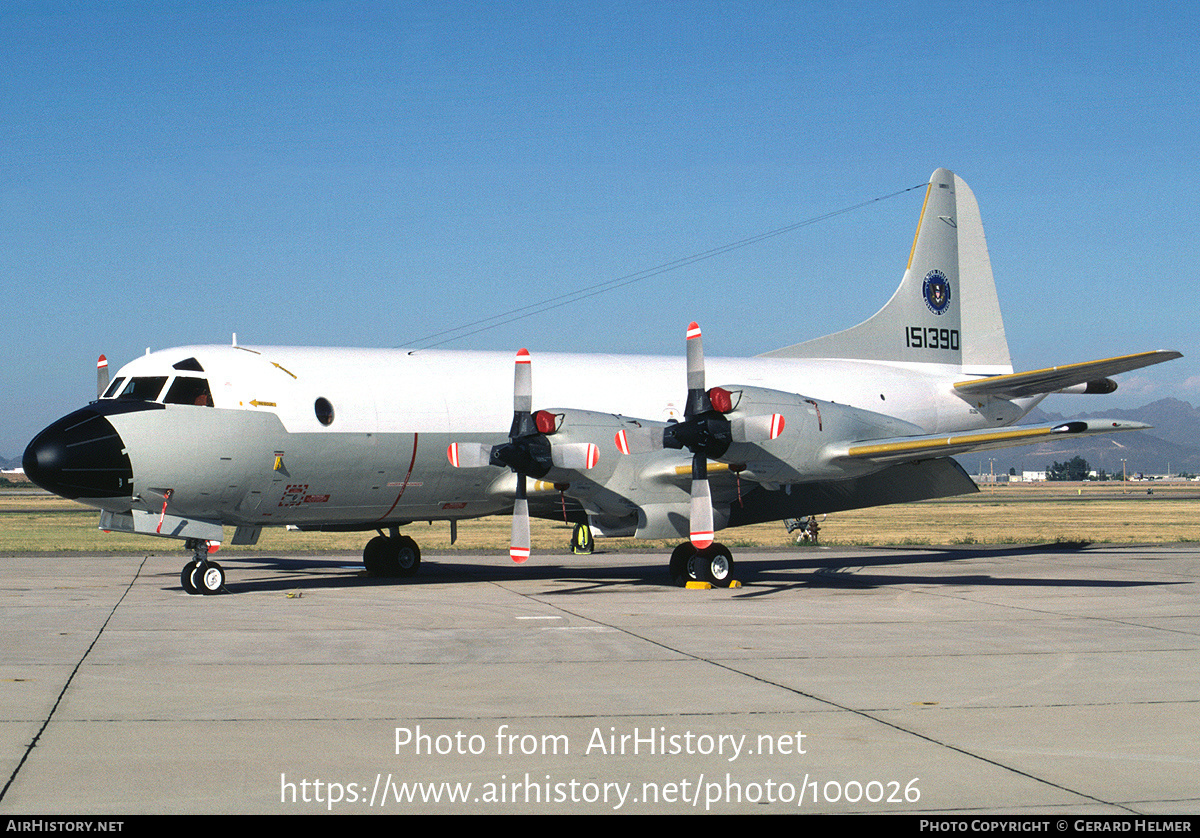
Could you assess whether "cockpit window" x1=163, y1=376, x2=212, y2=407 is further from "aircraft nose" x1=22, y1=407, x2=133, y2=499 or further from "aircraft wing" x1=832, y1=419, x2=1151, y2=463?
"aircraft wing" x1=832, y1=419, x2=1151, y2=463

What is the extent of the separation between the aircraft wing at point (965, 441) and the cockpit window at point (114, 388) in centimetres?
1254

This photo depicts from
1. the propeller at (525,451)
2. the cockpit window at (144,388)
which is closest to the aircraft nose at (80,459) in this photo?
the cockpit window at (144,388)

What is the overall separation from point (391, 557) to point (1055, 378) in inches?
560

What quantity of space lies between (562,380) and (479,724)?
14.0 m

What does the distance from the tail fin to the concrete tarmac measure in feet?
29.5

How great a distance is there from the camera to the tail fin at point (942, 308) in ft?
88.8

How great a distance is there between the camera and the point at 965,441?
1880cm

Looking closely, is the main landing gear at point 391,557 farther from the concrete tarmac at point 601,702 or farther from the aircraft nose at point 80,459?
the aircraft nose at point 80,459

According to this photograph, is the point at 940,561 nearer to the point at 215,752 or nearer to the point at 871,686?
the point at 871,686

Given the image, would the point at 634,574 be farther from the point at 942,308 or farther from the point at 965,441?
the point at 942,308

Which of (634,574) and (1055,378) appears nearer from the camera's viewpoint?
(1055,378)

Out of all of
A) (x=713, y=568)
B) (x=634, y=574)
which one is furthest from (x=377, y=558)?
(x=713, y=568)

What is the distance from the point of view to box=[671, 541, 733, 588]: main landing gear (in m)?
20.7

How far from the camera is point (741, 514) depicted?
22766 millimetres
